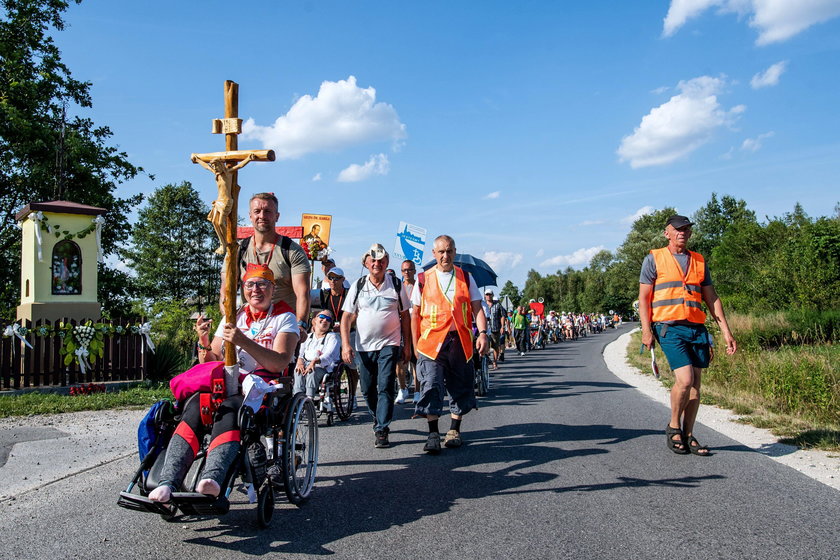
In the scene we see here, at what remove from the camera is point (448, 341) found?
625 centimetres

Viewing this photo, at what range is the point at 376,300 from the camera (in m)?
6.55

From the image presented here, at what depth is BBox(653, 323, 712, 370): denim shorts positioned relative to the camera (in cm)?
575

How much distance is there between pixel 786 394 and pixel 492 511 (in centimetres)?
569

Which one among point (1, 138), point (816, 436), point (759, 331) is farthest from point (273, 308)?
point (1, 138)

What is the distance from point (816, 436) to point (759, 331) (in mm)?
13211

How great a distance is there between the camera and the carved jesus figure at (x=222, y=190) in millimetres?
4410

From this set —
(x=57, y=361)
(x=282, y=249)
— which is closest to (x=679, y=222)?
(x=282, y=249)

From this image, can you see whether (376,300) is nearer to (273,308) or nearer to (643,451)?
(273,308)

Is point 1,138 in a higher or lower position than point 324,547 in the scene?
higher

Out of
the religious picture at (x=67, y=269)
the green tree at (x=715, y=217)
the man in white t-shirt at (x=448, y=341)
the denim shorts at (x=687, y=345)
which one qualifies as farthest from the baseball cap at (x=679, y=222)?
the green tree at (x=715, y=217)

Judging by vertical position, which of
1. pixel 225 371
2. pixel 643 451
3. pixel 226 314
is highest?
pixel 226 314

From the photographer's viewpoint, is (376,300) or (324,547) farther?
(376,300)

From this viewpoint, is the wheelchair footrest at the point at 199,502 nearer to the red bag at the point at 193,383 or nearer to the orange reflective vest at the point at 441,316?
the red bag at the point at 193,383

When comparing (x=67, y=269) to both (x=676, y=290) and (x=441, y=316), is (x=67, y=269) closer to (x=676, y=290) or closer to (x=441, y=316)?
(x=441, y=316)
